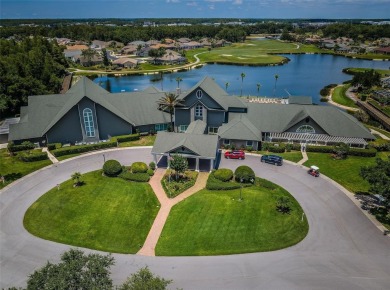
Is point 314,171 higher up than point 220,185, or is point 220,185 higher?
point 314,171

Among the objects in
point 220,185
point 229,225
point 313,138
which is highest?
point 313,138

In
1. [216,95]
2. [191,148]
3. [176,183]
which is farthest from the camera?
[216,95]

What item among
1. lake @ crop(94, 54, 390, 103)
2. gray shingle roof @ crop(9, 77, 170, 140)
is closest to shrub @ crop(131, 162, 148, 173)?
gray shingle roof @ crop(9, 77, 170, 140)

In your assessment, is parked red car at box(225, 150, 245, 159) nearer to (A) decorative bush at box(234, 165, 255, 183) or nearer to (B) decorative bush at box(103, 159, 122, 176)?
(A) decorative bush at box(234, 165, 255, 183)

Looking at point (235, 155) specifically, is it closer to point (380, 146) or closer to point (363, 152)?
point (363, 152)

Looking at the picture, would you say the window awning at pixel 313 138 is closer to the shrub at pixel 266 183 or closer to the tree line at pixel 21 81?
the shrub at pixel 266 183

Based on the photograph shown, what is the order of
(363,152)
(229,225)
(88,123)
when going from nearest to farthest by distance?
(229,225), (363,152), (88,123)

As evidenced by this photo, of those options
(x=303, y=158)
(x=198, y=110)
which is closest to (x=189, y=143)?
(x=198, y=110)

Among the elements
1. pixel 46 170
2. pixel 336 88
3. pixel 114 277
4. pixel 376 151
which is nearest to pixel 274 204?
pixel 114 277

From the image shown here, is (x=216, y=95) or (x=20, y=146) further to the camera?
(x=216, y=95)
